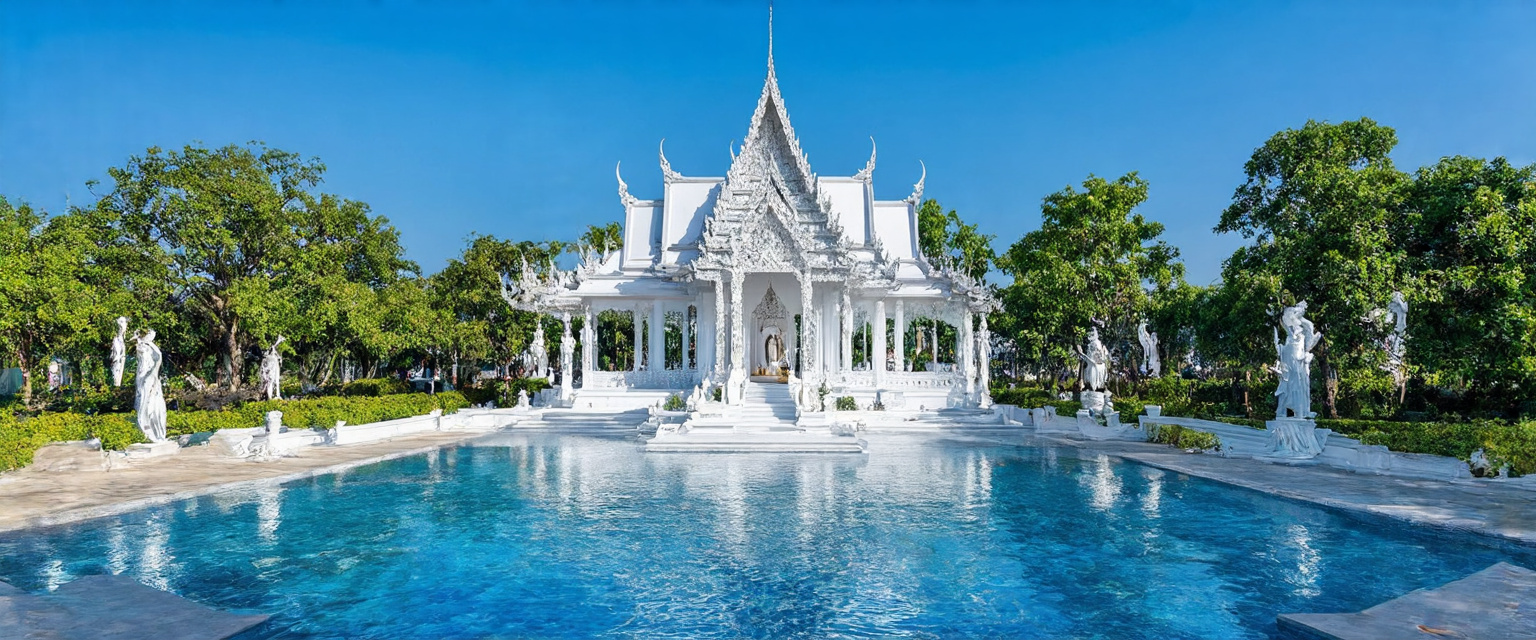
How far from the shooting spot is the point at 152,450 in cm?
1357

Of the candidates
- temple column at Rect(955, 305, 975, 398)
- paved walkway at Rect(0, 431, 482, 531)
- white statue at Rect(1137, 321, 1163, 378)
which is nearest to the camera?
paved walkway at Rect(0, 431, 482, 531)

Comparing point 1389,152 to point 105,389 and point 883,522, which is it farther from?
Result: point 105,389

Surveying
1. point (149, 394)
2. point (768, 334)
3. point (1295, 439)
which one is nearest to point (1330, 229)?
point (1295, 439)

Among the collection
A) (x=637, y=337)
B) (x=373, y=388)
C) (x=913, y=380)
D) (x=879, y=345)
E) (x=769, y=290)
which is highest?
(x=769, y=290)

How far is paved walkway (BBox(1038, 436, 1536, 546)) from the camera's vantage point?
8250 mm

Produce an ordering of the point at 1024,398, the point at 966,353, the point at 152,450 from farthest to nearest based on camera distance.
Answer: the point at 966,353
the point at 1024,398
the point at 152,450

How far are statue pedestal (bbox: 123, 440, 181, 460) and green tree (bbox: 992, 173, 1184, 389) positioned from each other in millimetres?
23268

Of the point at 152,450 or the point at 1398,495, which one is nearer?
the point at 1398,495

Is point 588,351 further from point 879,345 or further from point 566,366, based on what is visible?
point 879,345

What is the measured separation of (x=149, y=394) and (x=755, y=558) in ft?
40.6

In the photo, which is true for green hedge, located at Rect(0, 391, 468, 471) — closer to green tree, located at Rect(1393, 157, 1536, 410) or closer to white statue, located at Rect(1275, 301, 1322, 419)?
white statue, located at Rect(1275, 301, 1322, 419)

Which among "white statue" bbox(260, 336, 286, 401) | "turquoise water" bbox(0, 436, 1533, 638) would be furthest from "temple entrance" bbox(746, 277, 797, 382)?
"turquoise water" bbox(0, 436, 1533, 638)

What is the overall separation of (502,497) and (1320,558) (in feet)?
31.2

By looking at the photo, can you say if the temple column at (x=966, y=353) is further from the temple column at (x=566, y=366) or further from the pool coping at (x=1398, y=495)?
the temple column at (x=566, y=366)
